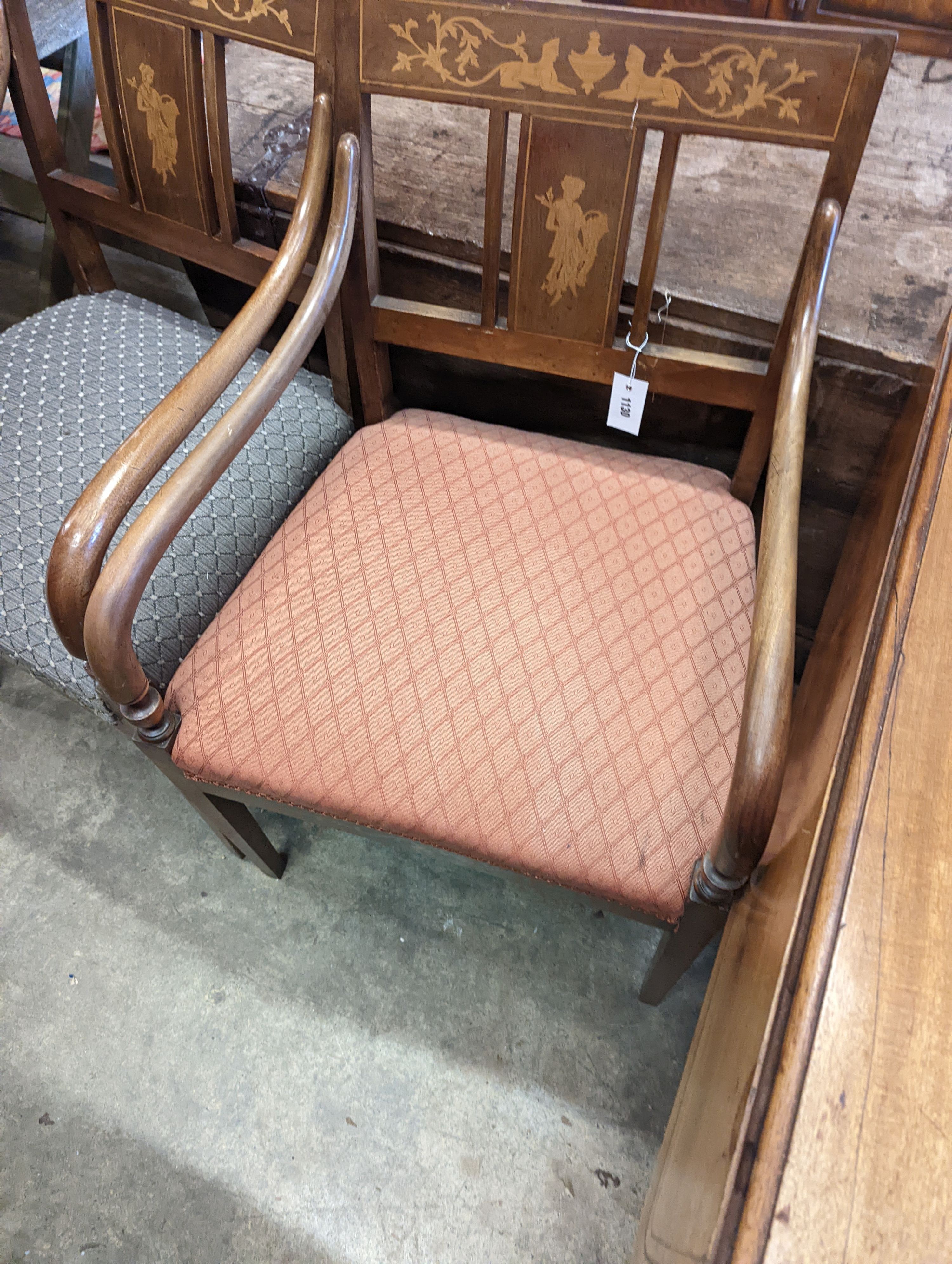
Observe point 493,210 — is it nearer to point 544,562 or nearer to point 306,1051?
point 544,562

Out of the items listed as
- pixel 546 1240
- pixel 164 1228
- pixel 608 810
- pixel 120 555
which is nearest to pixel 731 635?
pixel 608 810

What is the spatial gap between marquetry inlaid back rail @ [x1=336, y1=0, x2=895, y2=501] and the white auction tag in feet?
0.05

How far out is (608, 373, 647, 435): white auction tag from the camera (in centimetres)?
87

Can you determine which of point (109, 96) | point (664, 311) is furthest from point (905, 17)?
point (109, 96)

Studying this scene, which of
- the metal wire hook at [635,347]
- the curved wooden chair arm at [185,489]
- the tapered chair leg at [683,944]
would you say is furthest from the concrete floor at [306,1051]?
the metal wire hook at [635,347]

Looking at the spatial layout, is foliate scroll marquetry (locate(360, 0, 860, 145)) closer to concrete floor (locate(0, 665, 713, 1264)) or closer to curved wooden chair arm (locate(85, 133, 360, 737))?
curved wooden chair arm (locate(85, 133, 360, 737))

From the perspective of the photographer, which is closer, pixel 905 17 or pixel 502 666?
pixel 502 666

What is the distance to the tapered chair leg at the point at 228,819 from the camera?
2.59 ft

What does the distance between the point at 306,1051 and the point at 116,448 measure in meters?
0.85

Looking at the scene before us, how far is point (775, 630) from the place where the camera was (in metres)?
0.54

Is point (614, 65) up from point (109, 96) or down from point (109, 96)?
up

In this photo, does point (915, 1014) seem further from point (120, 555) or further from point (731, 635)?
point (120, 555)

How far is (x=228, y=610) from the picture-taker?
827 mm

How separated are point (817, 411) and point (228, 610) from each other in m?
0.75
